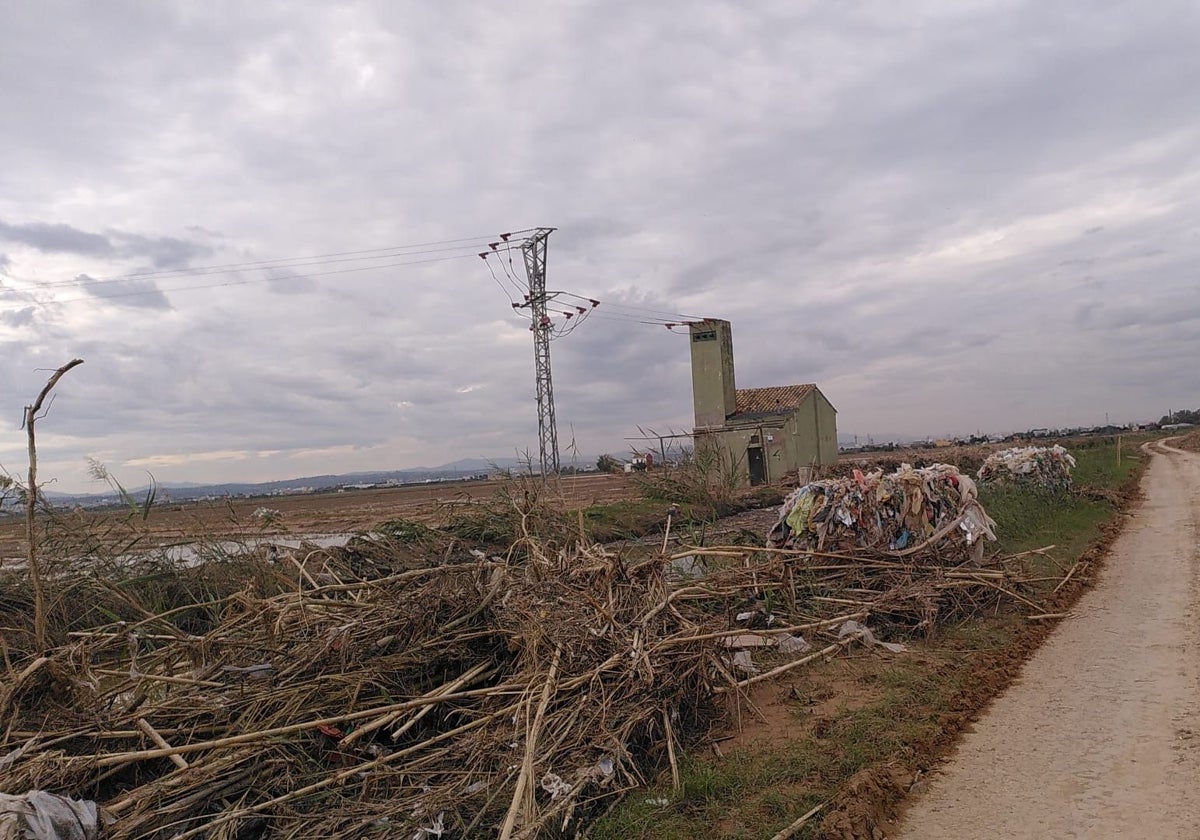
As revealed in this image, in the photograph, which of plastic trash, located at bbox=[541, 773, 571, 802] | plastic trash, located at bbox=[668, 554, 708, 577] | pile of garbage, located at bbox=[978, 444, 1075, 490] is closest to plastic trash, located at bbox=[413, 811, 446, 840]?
plastic trash, located at bbox=[541, 773, 571, 802]

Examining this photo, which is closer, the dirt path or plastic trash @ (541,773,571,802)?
the dirt path

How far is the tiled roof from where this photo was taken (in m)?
34.6

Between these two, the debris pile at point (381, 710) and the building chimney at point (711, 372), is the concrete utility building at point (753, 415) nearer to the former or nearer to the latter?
the building chimney at point (711, 372)

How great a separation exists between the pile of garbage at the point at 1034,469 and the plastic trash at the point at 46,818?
2005 cm

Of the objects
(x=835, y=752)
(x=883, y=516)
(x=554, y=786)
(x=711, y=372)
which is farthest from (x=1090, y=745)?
(x=711, y=372)

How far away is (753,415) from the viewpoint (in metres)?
34.1

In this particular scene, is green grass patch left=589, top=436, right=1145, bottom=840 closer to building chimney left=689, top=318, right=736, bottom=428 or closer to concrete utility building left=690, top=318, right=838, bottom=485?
concrete utility building left=690, top=318, right=838, bottom=485

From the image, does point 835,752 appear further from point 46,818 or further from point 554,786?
point 46,818

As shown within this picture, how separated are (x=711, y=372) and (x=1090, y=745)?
96.6ft

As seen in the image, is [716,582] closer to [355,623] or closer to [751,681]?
[751,681]

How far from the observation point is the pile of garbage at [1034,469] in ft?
66.5

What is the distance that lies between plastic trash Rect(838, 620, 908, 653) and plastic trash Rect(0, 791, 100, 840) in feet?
19.6

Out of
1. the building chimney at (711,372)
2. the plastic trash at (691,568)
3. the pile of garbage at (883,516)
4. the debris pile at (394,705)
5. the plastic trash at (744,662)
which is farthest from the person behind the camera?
the building chimney at (711,372)

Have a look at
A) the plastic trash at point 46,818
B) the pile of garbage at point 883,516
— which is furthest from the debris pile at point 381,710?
the pile of garbage at point 883,516
